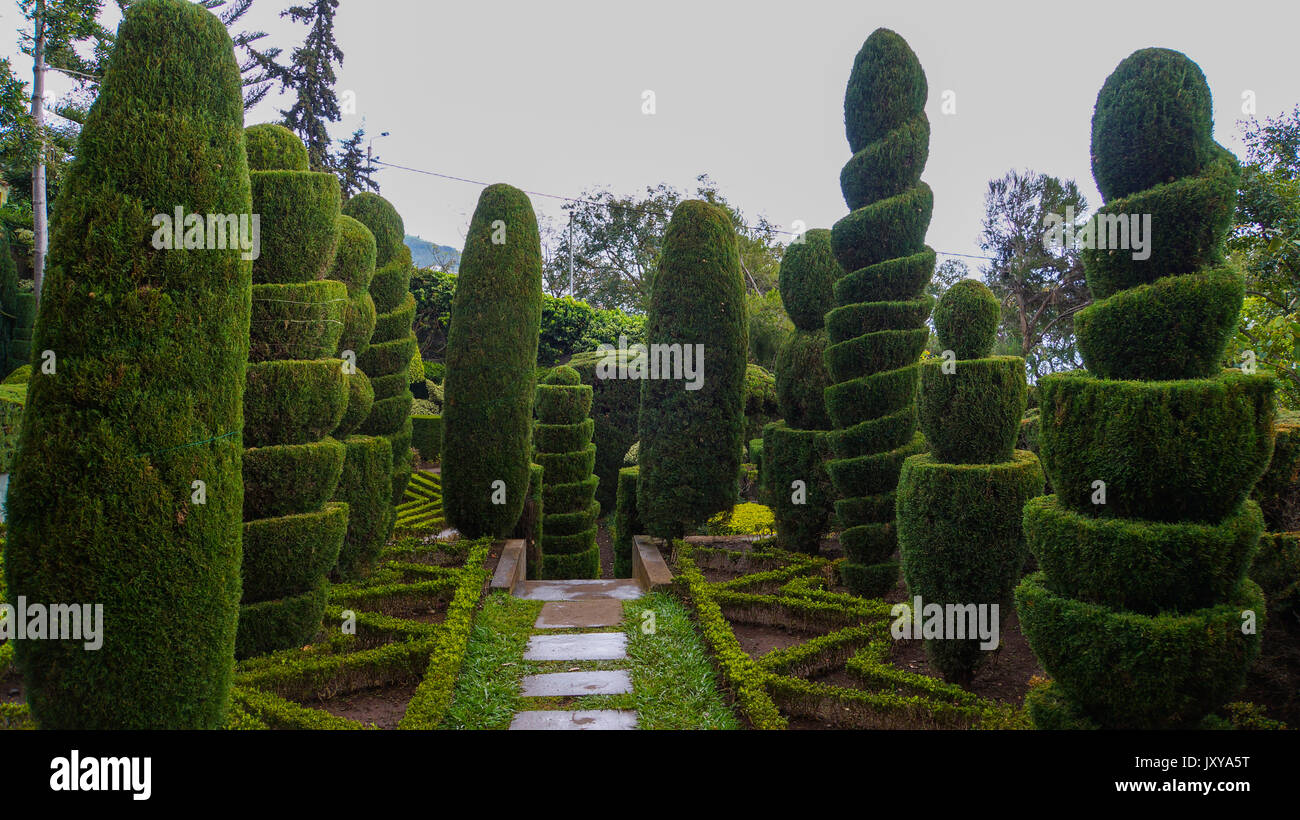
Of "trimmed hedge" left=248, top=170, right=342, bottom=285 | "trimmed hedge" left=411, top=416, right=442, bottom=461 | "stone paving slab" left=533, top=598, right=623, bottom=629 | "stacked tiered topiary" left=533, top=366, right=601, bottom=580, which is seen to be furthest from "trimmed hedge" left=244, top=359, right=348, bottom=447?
"trimmed hedge" left=411, top=416, right=442, bottom=461

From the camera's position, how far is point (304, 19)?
27469 mm

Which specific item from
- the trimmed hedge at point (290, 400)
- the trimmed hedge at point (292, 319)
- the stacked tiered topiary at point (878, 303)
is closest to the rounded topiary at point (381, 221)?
the trimmed hedge at point (292, 319)

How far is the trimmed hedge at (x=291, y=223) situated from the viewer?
619cm

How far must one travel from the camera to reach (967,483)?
A: 5.50 m

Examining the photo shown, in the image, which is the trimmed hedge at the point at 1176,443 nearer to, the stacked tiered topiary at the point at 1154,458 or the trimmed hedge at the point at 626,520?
the stacked tiered topiary at the point at 1154,458

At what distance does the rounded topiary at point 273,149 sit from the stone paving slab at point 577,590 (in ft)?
18.4

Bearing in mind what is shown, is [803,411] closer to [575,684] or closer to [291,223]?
[575,684]

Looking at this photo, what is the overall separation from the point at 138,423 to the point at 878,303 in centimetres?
706

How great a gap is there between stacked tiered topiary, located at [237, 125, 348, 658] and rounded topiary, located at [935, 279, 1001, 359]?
Answer: 530 centimetres

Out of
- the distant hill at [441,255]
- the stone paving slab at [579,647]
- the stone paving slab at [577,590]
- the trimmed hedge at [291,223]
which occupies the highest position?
the distant hill at [441,255]

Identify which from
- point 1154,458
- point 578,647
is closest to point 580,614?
point 578,647
